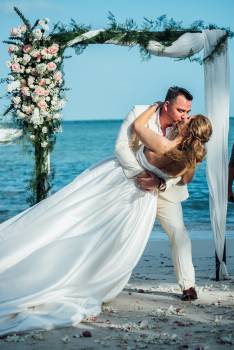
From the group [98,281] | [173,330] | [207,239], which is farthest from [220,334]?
[207,239]

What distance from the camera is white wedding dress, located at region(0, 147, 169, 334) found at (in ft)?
18.4

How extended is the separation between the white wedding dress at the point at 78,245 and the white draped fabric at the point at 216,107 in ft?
3.85

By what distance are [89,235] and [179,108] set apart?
1.27m

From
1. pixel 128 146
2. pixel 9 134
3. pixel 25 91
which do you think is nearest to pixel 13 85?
pixel 25 91

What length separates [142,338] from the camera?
502 cm

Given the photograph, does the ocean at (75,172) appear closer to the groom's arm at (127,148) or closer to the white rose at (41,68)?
the white rose at (41,68)

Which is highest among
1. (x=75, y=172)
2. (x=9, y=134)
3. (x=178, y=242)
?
(x=9, y=134)

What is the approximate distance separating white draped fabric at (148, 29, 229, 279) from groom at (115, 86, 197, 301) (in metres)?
0.90

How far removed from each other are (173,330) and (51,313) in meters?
0.92

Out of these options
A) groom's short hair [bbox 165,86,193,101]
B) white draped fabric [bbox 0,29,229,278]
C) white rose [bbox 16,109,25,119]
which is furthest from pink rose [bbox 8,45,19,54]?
groom's short hair [bbox 165,86,193,101]

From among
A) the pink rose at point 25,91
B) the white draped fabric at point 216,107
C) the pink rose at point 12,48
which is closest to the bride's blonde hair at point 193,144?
the white draped fabric at point 216,107

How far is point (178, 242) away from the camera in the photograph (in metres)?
6.09

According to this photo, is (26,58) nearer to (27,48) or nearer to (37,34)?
(27,48)

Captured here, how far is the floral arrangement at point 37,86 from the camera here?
733cm
